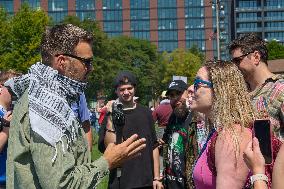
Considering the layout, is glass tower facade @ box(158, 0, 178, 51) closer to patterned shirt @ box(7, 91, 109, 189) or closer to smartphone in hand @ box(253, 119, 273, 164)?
patterned shirt @ box(7, 91, 109, 189)

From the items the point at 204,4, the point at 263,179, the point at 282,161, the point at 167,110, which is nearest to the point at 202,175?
the point at 263,179

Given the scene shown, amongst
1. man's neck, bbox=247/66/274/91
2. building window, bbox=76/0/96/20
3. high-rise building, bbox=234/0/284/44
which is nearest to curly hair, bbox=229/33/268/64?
man's neck, bbox=247/66/274/91

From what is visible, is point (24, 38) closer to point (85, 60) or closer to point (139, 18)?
point (85, 60)

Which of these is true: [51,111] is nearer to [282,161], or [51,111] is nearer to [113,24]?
[282,161]

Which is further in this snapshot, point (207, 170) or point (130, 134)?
point (130, 134)

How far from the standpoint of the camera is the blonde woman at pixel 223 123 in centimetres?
306

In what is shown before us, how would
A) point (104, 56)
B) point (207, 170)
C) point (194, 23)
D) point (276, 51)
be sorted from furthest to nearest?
point (194, 23), point (276, 51), point (104, 56), point (207, 170)

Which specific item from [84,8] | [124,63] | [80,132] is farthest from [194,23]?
[80,132]

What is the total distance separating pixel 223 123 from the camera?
3234 mm

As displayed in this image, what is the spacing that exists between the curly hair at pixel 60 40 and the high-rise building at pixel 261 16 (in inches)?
5014

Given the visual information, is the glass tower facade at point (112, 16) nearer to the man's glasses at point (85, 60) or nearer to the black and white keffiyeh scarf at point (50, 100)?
the man's glasses at point (85, 60)

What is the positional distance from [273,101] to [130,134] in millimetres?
1660

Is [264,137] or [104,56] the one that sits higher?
[264,137]

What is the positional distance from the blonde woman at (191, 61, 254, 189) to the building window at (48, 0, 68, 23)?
124660 millimetres
